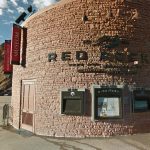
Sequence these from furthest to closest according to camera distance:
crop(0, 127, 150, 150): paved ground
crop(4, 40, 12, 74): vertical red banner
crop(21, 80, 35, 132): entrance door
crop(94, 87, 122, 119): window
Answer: crop(4, 40, 12, 74): vertical red banner
crop(21, 80, 35, 132): entrance door
crop(94, 87, 122, 119): window
crop(0, 127, 150, 150): paved ground

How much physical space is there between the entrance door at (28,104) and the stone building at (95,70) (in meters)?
0.68

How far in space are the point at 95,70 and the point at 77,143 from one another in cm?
314

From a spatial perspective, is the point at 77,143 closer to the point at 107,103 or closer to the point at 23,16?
the point at 107,103

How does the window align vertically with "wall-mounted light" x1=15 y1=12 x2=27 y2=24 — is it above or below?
below

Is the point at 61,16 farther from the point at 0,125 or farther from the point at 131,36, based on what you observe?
the point at 0,125

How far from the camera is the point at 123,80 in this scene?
13.5 m

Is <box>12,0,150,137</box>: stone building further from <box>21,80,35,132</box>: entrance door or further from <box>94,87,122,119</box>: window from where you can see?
<box>21,80,35,132</box>: entrance door

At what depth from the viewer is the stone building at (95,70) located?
13.2 metres

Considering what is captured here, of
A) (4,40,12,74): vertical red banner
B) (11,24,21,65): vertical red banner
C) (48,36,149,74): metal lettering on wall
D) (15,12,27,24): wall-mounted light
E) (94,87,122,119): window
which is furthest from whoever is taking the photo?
(4,40,12,74): vertical red banner

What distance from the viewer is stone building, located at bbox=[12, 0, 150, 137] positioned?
13234 mm

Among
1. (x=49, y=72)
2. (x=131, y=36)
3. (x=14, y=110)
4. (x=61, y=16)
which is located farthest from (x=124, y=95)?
(x=14, y=110)

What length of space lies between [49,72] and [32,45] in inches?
78.8

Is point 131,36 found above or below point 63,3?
below

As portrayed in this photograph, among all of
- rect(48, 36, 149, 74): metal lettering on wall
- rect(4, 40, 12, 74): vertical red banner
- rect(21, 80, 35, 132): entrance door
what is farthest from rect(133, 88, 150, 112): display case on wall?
rect(4, 40, 12, 74): vertical red banner
